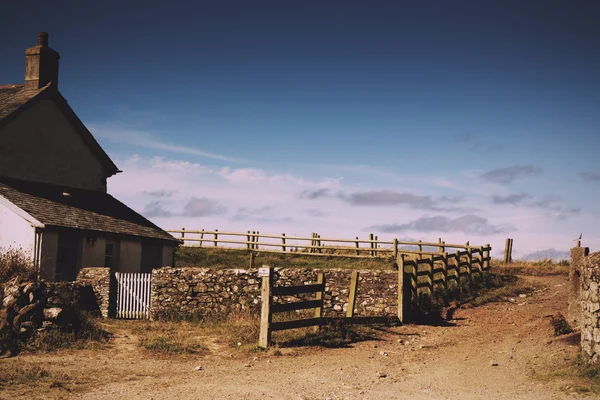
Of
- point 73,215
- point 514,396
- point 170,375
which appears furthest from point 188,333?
point 73,215

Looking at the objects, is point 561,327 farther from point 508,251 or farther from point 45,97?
point 45,97

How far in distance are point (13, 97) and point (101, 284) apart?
13.4 meters

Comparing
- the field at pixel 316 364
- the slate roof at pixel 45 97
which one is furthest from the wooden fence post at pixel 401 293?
the slate roof at pixel 45 97

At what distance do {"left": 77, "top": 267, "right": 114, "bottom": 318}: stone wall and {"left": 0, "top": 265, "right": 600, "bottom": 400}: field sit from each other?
1.84 metres

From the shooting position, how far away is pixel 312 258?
116 ft

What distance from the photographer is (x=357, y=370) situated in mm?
11609

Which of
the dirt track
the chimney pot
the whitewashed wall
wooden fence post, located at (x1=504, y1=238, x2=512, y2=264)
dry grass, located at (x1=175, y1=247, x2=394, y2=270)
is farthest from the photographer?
wooden fence post, located at (x1=504, y1=238, x2=512, y2=264)

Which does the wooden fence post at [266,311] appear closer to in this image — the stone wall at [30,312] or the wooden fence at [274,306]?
the wooden fence at [274,306]

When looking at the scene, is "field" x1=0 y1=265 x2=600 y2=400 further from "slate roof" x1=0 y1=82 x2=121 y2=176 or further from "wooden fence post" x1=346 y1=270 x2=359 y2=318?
"slate roof" x1=0 y1=82 x2=121 y2=176

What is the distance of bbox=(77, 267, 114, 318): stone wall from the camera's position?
64.8 ft

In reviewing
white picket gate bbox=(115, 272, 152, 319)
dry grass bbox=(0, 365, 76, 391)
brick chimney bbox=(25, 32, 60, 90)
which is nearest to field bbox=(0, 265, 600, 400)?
dry grass bbox=(0, 365, 76, 391)

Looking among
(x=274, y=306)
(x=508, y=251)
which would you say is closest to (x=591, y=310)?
(x=274, y=306)

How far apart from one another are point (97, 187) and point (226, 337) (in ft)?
62.8

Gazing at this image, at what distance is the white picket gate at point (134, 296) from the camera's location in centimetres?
1948
